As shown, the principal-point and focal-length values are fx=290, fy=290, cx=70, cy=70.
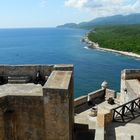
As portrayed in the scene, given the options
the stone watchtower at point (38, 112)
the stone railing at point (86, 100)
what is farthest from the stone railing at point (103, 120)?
the stone railing at point (86, 100)

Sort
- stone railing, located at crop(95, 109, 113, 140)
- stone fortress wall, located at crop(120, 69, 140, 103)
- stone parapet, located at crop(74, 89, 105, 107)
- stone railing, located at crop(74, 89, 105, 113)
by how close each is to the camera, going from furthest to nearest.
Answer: stone parapet, located at crop(74, 89, 105, 107)
stone railing, located at crop(74, 89, 105, 113)
stone fortress wall, located at crop(120, 69, 140, 103)
stone railing, located at crop(95, 109, 113, 140)

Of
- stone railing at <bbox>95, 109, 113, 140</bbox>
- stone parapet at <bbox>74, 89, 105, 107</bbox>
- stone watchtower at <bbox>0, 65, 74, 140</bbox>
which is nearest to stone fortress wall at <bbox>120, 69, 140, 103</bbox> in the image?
stone parapet at <bbox>74, 89, 105, 107</bbox>

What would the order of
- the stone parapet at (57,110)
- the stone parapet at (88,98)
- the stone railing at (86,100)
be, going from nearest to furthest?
the stone parapet at (57,110)
the stone railing at (86,100)
the stone parapet at (88,98)

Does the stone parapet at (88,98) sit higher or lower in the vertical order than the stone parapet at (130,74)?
lower

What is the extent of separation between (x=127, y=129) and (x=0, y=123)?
22.1 ft

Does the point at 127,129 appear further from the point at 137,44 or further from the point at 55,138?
the point at 137,44

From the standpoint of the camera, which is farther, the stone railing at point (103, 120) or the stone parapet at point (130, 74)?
the stone parapet at point (130, 74)

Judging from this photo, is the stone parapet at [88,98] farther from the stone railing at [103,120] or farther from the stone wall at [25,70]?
the stone railing at [103,120]

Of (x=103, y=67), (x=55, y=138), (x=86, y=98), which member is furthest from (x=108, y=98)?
(x=103, y=67)

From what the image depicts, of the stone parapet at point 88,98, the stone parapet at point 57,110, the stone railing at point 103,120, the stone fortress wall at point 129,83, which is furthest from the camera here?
the stone parapet at point 88,98

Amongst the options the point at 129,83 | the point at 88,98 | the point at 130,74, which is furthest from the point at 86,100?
the point at 130,74

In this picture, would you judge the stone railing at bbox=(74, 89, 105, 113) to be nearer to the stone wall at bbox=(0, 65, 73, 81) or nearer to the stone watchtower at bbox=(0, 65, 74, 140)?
the stone wall at bbox=(0, 65, 73, 81)

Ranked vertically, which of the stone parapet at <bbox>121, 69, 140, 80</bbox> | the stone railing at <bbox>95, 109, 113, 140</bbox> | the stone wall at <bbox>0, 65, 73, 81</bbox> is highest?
the stone wall at <bbox>0, 65, 73, 81</bbox>

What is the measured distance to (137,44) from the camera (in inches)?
4648
